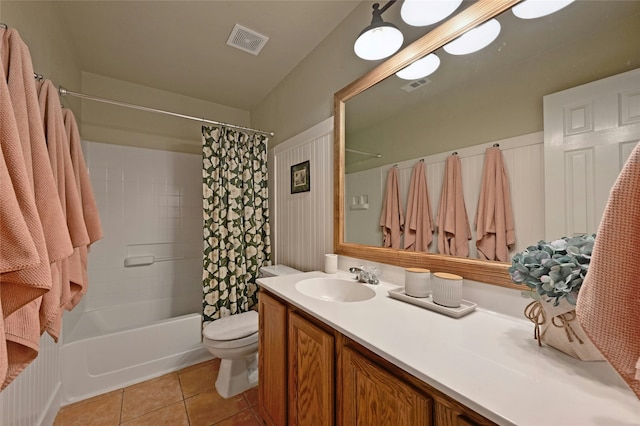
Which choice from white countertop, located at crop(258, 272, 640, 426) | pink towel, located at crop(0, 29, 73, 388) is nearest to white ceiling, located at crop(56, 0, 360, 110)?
pink towel, located at crop(0, 29, 73, 388)

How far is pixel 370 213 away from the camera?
1397mm

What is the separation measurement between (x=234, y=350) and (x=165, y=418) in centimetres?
52

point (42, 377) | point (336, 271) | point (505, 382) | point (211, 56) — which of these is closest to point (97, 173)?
point (211, 56)

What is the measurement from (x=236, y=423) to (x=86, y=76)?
299 centimetres

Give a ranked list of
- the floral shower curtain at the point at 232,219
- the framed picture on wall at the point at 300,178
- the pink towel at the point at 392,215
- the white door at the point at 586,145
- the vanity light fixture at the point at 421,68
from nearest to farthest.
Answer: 1. the white door at the point at 586,145
2. the vanity light fixture at the point at 421,68
3. the pink towel at the point at 392,215
4. the framed picture on wall at the point at 300,178
5. the floral shower curtain at the point at 232,219

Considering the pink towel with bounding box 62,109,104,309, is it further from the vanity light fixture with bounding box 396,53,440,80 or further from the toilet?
the vanity light fixture with bounding box 396,53,440,80

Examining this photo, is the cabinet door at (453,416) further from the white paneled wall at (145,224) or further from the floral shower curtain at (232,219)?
the white paneled wall at (145,224)

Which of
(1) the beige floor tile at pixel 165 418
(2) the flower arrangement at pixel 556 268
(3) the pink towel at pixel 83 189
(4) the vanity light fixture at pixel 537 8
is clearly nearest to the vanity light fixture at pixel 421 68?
(4) the vanity light fixture at pixel 537 8

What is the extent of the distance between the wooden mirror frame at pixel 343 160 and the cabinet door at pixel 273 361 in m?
0.55

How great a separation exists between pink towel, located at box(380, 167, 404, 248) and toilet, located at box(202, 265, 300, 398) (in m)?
1.10

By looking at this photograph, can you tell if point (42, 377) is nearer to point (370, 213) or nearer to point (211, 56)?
point (370, 213)

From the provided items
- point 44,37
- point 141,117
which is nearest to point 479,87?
point 44,37

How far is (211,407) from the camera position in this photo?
154cm

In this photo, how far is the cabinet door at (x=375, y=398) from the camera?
587 mm
